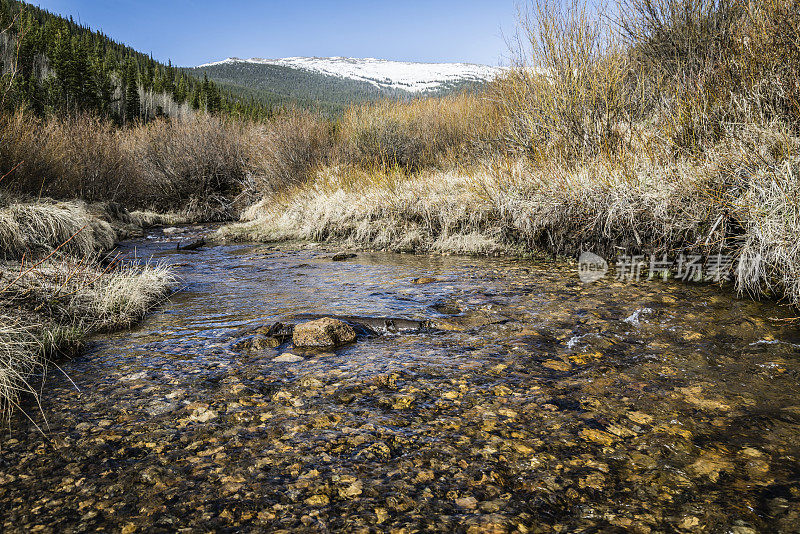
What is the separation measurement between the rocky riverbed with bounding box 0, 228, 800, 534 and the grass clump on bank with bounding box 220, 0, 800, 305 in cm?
137

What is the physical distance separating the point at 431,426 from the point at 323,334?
1715mm

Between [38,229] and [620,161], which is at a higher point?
[620,161]

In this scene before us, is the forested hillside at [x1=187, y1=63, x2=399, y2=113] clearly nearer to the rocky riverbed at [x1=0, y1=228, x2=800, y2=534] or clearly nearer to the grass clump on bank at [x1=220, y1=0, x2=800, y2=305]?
the grass clump on bank at [x1=220, y1=0, x2=800, y2=305]

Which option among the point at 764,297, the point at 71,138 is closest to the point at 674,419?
the point at 764,297

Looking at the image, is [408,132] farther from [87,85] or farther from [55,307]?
[87,85]

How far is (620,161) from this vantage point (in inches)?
279

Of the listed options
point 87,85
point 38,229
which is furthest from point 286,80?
point 38,229

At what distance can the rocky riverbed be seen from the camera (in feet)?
6.37

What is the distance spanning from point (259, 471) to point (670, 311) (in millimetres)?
4225

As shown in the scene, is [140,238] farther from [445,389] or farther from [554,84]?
[445,389]

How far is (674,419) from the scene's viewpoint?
8.61 feet

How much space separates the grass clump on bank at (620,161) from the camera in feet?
16.8
